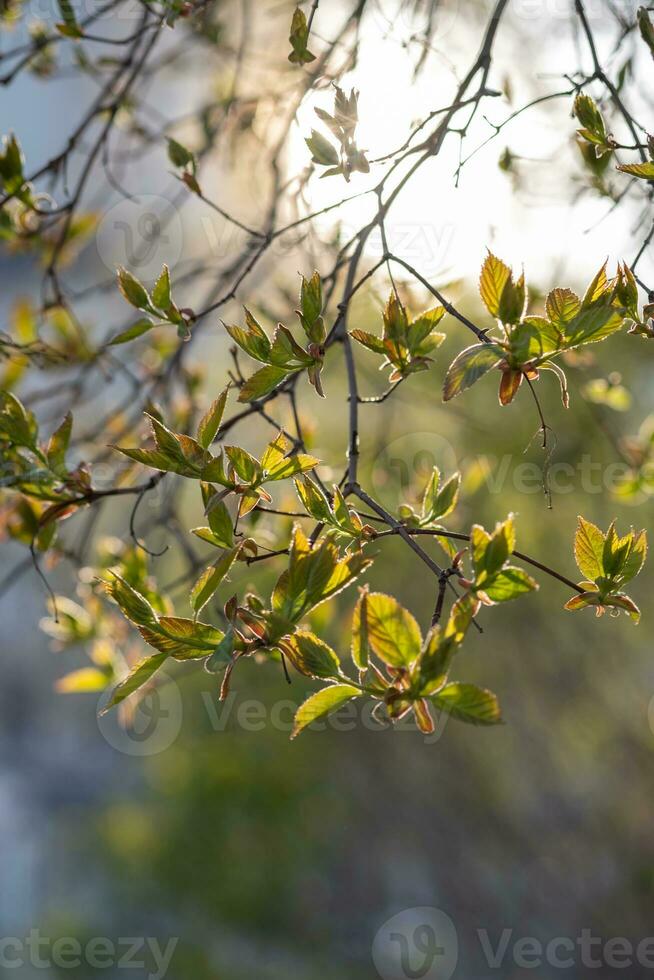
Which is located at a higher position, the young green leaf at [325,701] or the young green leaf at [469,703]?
the young green leaf at [325,701]

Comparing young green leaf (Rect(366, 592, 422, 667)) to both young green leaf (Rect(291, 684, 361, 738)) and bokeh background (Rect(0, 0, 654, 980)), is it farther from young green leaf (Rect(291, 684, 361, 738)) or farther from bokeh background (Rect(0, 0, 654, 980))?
bokeh background (Rect(0, 0, 654, 980))

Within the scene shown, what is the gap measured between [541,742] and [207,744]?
142cm

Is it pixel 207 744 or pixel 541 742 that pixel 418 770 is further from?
pixel 207 744

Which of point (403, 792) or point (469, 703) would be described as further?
point (403, 792)

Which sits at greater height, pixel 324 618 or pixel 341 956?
pixel 324 618

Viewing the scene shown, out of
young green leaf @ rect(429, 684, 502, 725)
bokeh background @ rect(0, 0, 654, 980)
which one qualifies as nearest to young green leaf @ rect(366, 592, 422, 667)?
young green leaf @ rect(429, 684, 502, 725)

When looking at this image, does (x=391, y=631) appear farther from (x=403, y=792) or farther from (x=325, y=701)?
(x=403, y=792)

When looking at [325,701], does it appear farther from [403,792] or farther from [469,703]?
[403,792]

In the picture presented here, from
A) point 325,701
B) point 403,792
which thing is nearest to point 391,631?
point 325,701

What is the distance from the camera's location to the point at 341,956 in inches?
150

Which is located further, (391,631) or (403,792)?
(403,792)

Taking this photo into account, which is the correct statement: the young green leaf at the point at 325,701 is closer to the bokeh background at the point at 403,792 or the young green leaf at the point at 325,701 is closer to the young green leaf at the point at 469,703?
the young green leaf at the point at 469,703

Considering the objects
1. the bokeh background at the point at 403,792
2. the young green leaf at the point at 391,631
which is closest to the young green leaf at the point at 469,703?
the young green leaf at the point at 391,631

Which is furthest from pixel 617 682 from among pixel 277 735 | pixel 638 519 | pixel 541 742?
pixel 277 735
